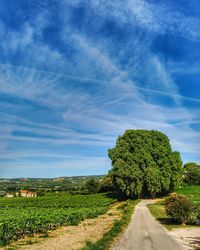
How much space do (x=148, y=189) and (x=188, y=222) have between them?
35.3 meters

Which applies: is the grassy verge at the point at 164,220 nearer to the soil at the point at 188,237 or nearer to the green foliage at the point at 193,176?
the soil at the point at 188,237

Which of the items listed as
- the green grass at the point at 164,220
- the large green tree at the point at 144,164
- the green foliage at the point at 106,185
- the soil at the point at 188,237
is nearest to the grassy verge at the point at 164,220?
the green grass at the point at 164,220

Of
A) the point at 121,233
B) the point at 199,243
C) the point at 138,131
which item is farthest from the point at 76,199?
the point at 199,243

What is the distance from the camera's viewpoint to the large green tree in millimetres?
68500

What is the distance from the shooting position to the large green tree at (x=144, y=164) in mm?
68500

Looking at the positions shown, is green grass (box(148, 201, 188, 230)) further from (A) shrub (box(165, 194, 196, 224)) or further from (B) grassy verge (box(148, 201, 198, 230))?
(A) shrub (box(165, 194, 196, 224))

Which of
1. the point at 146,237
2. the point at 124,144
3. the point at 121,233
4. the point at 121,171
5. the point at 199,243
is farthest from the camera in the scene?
the point at 124,144

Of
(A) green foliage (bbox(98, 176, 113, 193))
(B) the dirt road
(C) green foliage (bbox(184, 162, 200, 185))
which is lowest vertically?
(B) the dirt road

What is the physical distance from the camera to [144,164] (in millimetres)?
69438

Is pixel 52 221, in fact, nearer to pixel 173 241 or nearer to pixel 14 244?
pixel 14 244

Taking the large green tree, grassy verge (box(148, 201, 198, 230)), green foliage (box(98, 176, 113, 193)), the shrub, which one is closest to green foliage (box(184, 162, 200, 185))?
green foliage (box(98, 176, 113, 193))

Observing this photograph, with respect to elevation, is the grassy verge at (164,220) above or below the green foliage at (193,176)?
below

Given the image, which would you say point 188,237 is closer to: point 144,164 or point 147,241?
point 147,241

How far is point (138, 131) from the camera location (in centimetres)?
7456
